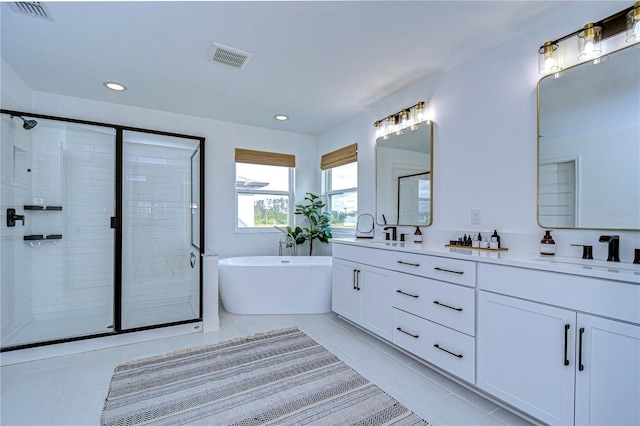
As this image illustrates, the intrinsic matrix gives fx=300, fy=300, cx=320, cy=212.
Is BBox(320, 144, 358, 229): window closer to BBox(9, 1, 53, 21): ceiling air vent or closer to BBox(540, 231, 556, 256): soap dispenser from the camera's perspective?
BBox(540, 231, 556, 256): soap dispenser

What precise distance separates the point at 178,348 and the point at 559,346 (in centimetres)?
268

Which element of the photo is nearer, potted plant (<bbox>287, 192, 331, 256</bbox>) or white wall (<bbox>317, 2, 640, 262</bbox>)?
white wall (<bbox>317, 2, 640, 262</bbox>)

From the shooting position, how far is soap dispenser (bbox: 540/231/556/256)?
1.80 meters

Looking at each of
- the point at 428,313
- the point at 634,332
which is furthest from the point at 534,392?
the point at 428,313

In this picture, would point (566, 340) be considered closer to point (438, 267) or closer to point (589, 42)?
point (438, 267)

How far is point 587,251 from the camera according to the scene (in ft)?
5.45

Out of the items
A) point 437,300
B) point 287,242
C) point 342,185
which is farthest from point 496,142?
point 287,242

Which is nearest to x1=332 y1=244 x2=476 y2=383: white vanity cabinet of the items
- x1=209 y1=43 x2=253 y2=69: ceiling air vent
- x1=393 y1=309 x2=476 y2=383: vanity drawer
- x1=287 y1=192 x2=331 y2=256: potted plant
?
x1=393 y1=309 x2=476 y2=383: vanity drawer

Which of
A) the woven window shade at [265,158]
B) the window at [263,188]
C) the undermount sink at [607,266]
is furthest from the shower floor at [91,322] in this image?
the undermount sink at [607,266]

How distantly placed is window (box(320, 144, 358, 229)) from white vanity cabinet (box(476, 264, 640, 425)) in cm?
226

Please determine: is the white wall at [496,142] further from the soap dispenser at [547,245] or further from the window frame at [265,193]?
the window frame at [265,193]

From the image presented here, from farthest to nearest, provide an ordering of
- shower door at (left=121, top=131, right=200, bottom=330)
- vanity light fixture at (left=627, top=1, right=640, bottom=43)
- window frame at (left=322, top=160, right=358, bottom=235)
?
window frame at (left=322, top=160, right=358, bottom=235) < shower door at (left=121, top=131, right=200, bottom=330) < vanity light fixture at (left=627, top=1, right=640, bottom=43)

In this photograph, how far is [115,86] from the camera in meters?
2.92

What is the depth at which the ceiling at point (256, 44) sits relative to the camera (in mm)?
1820
